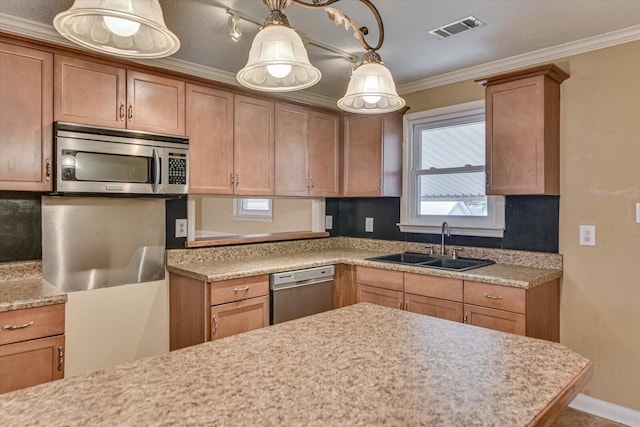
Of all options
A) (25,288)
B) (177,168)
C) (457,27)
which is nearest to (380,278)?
(177,168)

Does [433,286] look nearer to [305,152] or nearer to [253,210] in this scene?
[305,152]

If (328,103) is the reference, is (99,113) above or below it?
below

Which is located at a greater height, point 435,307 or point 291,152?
point 291,152

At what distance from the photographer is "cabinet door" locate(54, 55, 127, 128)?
7.27 feet

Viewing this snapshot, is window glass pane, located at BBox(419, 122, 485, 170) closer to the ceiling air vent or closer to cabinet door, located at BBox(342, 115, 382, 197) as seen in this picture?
cabinet door, located at BBox(342, 115, 382, 197)

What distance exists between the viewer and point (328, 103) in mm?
3918

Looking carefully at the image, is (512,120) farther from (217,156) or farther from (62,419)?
(62,419)

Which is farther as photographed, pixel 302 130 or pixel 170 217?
pixel 302 130

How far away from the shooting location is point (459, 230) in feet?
10.4

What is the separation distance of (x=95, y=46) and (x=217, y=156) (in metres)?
1.67

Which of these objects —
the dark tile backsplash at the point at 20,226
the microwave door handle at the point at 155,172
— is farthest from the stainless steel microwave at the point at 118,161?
the dark tile backsplash at the point at 20,226

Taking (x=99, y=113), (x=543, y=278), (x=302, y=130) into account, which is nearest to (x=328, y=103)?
(x=302, y=130)

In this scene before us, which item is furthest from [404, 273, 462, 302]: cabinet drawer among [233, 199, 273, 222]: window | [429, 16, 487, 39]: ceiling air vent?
[233, 199, 273, 222]: window

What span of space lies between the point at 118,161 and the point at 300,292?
1438 mm
